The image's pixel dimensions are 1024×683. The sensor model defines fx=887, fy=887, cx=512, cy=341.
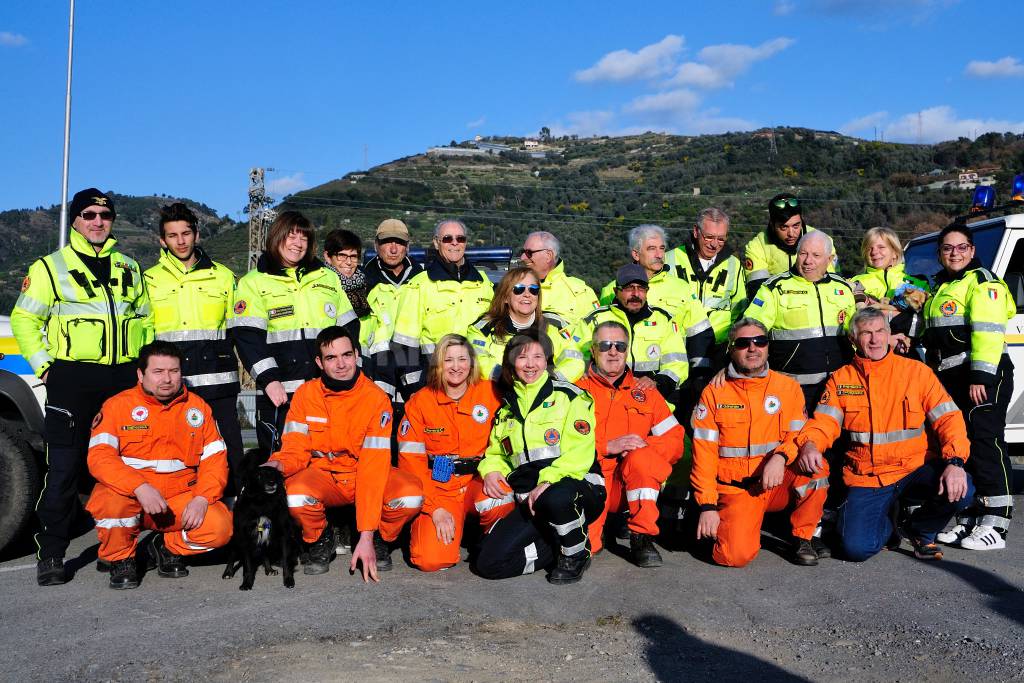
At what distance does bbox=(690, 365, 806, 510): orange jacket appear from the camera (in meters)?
5.47

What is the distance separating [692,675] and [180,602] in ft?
8.85

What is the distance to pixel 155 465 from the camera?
5059 millimetres

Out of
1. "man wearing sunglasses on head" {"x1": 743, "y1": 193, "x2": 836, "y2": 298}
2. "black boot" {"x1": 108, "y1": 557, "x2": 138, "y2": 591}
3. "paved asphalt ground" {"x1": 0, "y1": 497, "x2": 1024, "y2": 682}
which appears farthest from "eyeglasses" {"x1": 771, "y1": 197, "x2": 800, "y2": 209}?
"black boot" {"x1": 108, "y1": 557, "x2": 138, "y2": 591}

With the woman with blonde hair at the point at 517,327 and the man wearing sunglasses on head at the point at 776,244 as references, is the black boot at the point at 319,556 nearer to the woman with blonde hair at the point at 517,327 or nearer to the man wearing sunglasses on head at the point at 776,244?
the woman with blonde hair at the point at 517,327

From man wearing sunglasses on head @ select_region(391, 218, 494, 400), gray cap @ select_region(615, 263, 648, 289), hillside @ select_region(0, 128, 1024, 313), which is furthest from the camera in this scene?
hillside @ select_region(0, 128, 1024, 313)

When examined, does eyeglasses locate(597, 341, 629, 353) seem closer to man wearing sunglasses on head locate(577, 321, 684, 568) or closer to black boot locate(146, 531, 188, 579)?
man wearing sunglasses on head locate(577, 321, 684, 568)

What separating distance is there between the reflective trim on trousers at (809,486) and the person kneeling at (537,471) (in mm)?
1219

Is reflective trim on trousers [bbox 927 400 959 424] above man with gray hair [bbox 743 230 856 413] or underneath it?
underneath

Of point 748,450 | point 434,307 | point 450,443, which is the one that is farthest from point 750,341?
point 434,307

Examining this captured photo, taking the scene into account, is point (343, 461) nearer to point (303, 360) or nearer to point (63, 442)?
point (303, 360)

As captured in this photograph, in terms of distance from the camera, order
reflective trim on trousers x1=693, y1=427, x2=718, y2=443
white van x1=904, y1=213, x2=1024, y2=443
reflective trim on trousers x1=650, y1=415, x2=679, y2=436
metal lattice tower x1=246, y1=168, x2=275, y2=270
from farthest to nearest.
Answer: metal lattice tower x1=246, y1=168, x2=275, y2=270 < white van x1=904, y1=213, x2=1024, y2=443 < reflective trim on trousers x1=650, y1=415, x2=679, y2=436 < reflective trim on trousers x1=693, y1=427, x2=718, y2=443

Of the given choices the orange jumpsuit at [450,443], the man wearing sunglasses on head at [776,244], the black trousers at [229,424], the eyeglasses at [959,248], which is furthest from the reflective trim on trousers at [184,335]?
the eyeglasses at [959,248]

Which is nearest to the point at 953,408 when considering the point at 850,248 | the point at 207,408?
the point at 207,408

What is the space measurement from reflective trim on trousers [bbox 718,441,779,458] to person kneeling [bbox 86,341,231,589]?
3.03m
